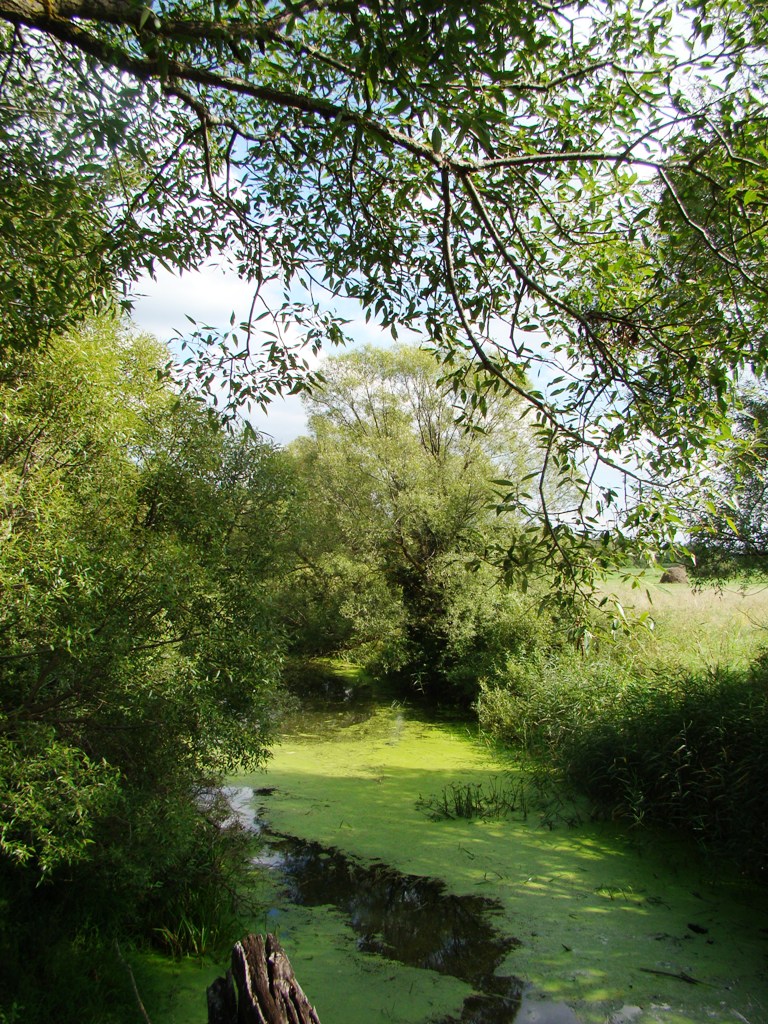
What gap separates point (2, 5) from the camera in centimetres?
209

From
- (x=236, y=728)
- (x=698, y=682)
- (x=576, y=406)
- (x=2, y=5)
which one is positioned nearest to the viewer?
(x=2, y=5)

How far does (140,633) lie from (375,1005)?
6.67 feet

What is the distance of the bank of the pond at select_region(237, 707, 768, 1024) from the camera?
311cm

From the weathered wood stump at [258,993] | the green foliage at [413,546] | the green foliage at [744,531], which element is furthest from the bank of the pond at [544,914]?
the green foliage at [413,546]

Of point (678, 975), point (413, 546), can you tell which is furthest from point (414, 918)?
point (413, 546)

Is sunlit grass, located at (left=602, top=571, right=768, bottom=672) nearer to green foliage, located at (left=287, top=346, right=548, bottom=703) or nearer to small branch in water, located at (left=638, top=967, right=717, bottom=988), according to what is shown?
green foliage, located at (left=287, top=346, right=548, bottom=703)

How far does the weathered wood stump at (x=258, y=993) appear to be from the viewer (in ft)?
5.43

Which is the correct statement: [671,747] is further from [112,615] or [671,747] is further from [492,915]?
[112,615]

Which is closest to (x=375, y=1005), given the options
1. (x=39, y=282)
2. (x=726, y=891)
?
(x=726, y=891)

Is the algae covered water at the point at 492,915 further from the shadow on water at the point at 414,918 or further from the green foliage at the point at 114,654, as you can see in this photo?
the green foliage at the point at 114,654

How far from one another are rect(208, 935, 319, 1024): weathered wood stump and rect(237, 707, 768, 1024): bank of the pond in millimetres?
1572

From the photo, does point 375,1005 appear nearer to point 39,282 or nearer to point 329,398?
point 39,282

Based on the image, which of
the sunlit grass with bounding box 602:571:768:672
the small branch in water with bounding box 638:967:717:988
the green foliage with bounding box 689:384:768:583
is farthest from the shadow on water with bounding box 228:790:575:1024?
the green foliage with bounding box 689:384:768:583

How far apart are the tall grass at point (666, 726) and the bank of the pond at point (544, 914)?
1.11 ft
